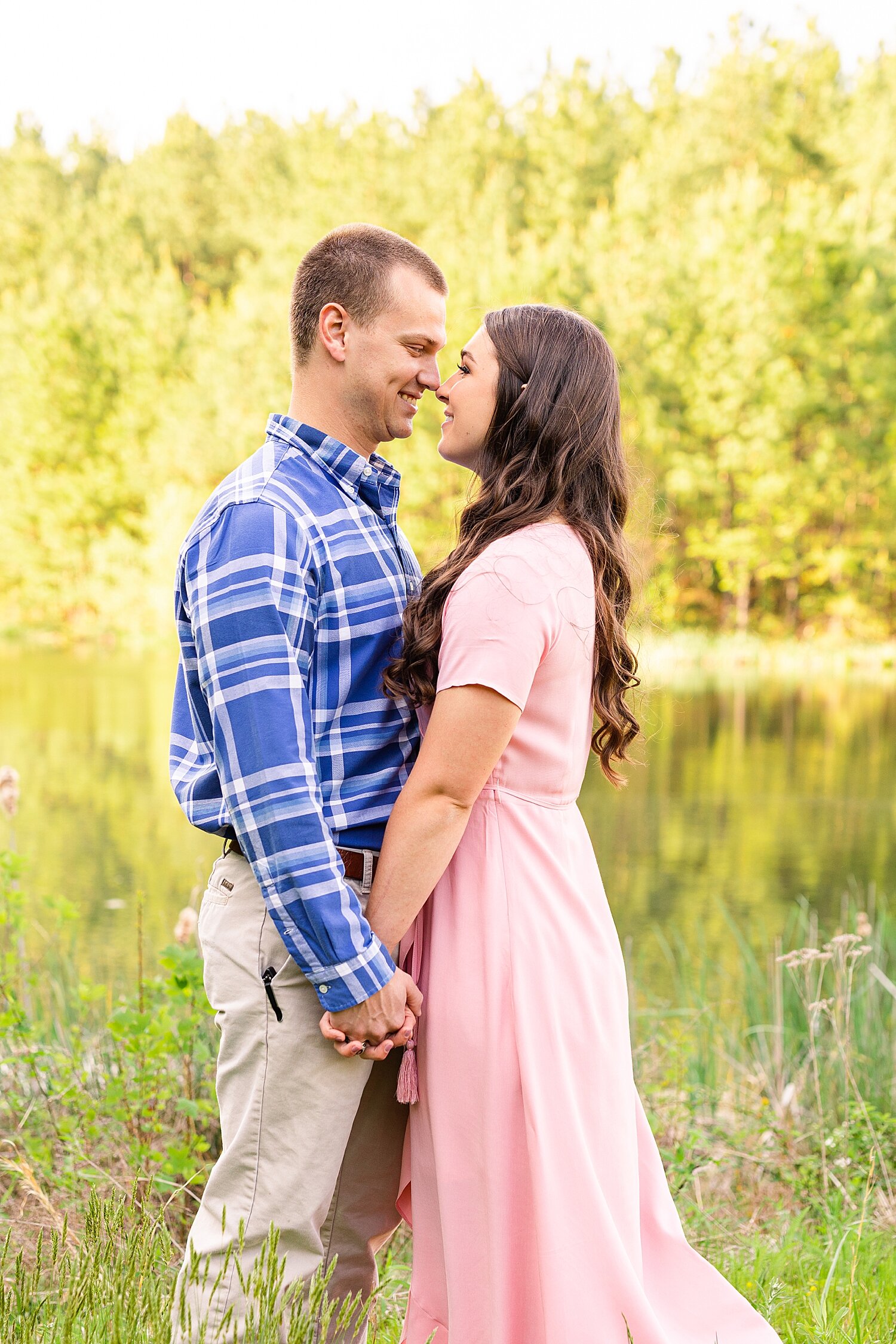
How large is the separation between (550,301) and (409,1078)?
68.4ft

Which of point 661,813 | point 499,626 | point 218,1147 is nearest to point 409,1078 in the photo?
point 499,626

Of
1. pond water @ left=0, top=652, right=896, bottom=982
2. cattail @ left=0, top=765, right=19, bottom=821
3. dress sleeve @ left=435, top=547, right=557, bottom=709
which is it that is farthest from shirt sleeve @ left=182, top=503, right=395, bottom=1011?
cattail @ left=0, top=765, right=19, bottom=821

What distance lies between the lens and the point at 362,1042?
158cm

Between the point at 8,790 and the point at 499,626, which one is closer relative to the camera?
the point at 499,626

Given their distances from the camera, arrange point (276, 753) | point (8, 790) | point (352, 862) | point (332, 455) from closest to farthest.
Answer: point (276, 753) → point (352, 862) → point (332, 455) → point (8, 790)

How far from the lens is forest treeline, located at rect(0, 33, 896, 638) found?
2198 centimetres

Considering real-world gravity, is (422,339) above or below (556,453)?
above

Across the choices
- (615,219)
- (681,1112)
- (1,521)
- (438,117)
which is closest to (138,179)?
(438,117)

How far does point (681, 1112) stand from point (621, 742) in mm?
1584

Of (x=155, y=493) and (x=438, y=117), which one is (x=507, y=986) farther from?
(x=438, y=117)

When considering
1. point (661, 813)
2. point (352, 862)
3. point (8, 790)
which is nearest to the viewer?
point (352, 862)

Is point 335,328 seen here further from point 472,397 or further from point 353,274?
point 472,397

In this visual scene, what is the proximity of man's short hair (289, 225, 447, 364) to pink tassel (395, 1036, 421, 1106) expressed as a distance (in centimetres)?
104

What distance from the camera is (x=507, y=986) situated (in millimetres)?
1633
